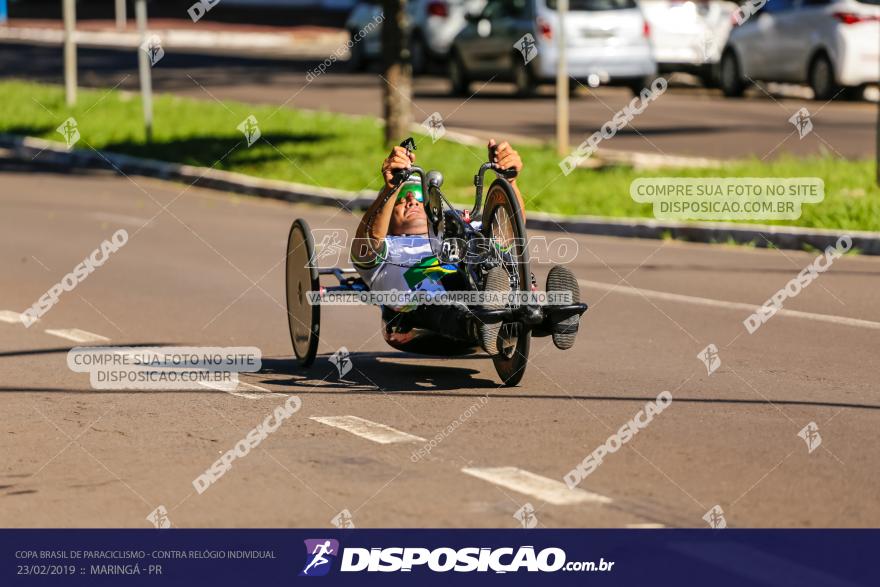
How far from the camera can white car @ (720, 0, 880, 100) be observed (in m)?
27.0

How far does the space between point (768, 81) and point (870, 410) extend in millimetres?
22072

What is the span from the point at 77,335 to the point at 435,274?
128 inches

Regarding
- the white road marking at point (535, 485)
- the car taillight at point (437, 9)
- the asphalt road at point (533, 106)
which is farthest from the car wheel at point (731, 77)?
the white road marking at point (535, 485)

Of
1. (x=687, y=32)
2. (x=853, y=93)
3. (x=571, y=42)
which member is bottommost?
(x=853, y=93)

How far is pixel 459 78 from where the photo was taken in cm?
3231

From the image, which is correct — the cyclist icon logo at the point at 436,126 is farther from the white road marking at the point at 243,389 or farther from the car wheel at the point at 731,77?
the white road marking at the point at 243,389

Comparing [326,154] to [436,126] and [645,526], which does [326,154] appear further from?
[645,526]

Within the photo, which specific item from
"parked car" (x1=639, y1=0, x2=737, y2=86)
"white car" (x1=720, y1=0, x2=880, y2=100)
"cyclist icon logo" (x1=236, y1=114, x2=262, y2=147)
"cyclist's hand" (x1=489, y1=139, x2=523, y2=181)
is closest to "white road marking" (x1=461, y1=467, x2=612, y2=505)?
"cyclist's hand" (x1=489, y1=139, x2=523, y2=181)

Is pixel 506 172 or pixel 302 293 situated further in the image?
pixel 302 293

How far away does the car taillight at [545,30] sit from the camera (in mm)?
29500

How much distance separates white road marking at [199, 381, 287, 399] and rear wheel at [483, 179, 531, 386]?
1187 millimetres

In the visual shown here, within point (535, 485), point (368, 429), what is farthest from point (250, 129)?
point (535, 485)

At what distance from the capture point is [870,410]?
27.5 ft

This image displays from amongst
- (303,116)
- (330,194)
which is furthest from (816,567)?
(303,116)
